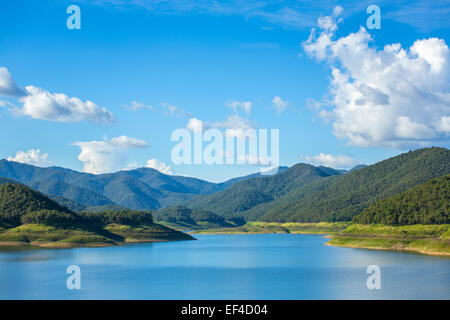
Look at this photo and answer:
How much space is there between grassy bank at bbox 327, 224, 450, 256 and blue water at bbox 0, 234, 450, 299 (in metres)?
7.19

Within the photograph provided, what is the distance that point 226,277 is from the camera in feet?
Answer: 289

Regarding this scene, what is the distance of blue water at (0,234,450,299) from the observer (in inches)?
2729

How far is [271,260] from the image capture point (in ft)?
395

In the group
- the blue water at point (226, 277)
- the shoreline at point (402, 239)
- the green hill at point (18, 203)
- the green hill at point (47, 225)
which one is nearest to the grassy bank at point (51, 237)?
the green hill at point (47, 225)

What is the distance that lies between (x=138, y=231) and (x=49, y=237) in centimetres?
3967

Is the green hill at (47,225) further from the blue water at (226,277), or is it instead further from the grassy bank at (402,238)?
the grassy bank at (402,238)

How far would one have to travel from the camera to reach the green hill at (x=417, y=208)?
134 meters

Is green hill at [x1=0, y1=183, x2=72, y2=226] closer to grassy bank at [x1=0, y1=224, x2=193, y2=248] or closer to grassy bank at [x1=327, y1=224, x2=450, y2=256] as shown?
grassy bank at [x1=0, y1=224, x2=193, y2=248]

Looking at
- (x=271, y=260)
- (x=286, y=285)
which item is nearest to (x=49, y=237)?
(x=271, y=260)

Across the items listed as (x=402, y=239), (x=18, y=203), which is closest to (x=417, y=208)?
(x=402, y=239)

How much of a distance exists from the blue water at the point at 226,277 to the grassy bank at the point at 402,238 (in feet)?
23.6

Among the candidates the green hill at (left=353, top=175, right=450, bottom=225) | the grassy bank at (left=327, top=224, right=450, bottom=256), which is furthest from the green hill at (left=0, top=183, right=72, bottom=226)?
the green hill at (left=353, top=175, right=450, bottom=225)
